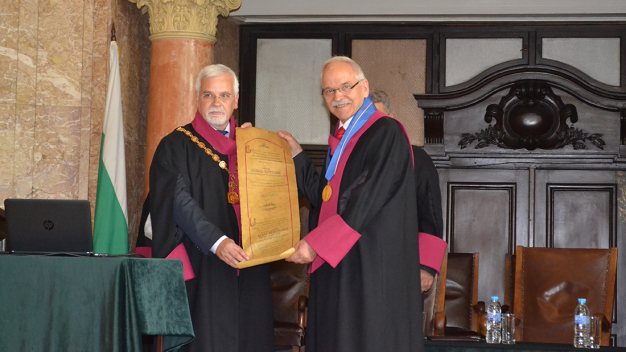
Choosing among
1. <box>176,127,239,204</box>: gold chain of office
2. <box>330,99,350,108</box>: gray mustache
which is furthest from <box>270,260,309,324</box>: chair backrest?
<box>330,99,350,108</box>: gray mustache

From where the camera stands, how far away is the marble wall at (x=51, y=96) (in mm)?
4922

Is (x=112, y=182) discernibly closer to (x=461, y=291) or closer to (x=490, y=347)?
(x=461, y=291)

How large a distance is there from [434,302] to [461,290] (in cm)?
62

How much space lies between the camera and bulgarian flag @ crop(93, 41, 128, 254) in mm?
4602

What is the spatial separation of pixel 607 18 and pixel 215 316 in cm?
518

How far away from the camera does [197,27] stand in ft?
17.8

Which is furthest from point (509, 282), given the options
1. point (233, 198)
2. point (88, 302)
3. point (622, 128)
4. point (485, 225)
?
point (88, 302)

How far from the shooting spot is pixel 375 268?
2.85 metres

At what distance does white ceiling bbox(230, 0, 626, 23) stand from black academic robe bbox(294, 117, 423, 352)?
12.4ft

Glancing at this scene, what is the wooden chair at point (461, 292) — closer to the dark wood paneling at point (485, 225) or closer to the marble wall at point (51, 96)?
the dark wood paneling at point (485, 225)

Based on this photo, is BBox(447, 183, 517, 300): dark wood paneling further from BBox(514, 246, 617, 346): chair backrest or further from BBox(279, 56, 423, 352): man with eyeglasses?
BBox(279, 56, 423, 352): man with eyeglasses

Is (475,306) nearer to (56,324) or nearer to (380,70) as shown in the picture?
(380,70)

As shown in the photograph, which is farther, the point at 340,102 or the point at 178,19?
the point at 178,19

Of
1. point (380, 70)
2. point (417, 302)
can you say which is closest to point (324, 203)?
point (417, 302)
